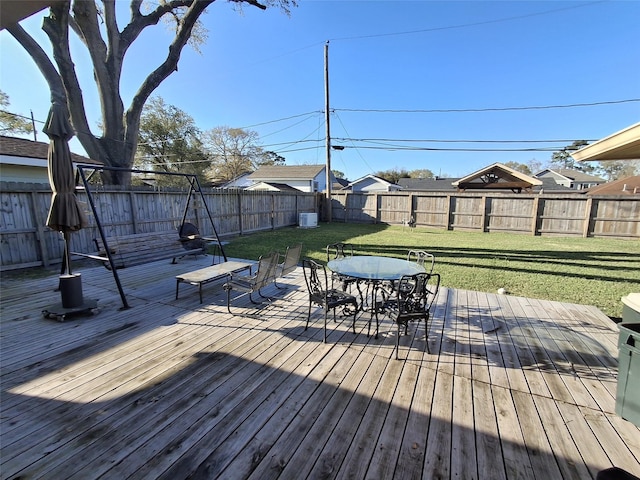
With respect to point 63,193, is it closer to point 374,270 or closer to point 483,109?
point 374,270

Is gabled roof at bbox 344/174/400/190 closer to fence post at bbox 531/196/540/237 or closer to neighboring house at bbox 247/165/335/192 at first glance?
neighboring house at bbox 247/165/335/192

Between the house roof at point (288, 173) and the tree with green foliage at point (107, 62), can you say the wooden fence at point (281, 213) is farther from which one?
the house roof at point (288, 173)

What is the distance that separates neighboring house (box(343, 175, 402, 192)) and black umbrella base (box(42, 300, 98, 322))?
3059 centimetres

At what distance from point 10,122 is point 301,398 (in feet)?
104

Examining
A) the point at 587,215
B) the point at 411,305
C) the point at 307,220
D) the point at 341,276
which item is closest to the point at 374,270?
the point at 411,305

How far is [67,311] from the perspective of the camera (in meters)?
3.67

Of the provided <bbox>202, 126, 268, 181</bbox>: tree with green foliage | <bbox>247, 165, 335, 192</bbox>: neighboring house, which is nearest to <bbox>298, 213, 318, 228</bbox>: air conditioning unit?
<bbox>247, 165, 335, 192</bbox>: neighboring house

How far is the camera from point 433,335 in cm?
342

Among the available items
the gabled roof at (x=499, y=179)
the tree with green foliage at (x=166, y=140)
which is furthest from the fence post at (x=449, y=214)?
the tree with green foliage at (x=166, y=140)

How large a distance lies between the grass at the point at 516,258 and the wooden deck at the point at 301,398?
152cm

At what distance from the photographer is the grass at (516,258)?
520cm

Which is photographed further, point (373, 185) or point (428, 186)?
point (373, 185)

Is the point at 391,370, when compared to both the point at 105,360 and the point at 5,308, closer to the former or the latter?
the point at 105,360

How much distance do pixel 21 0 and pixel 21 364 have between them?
10.1 ft
